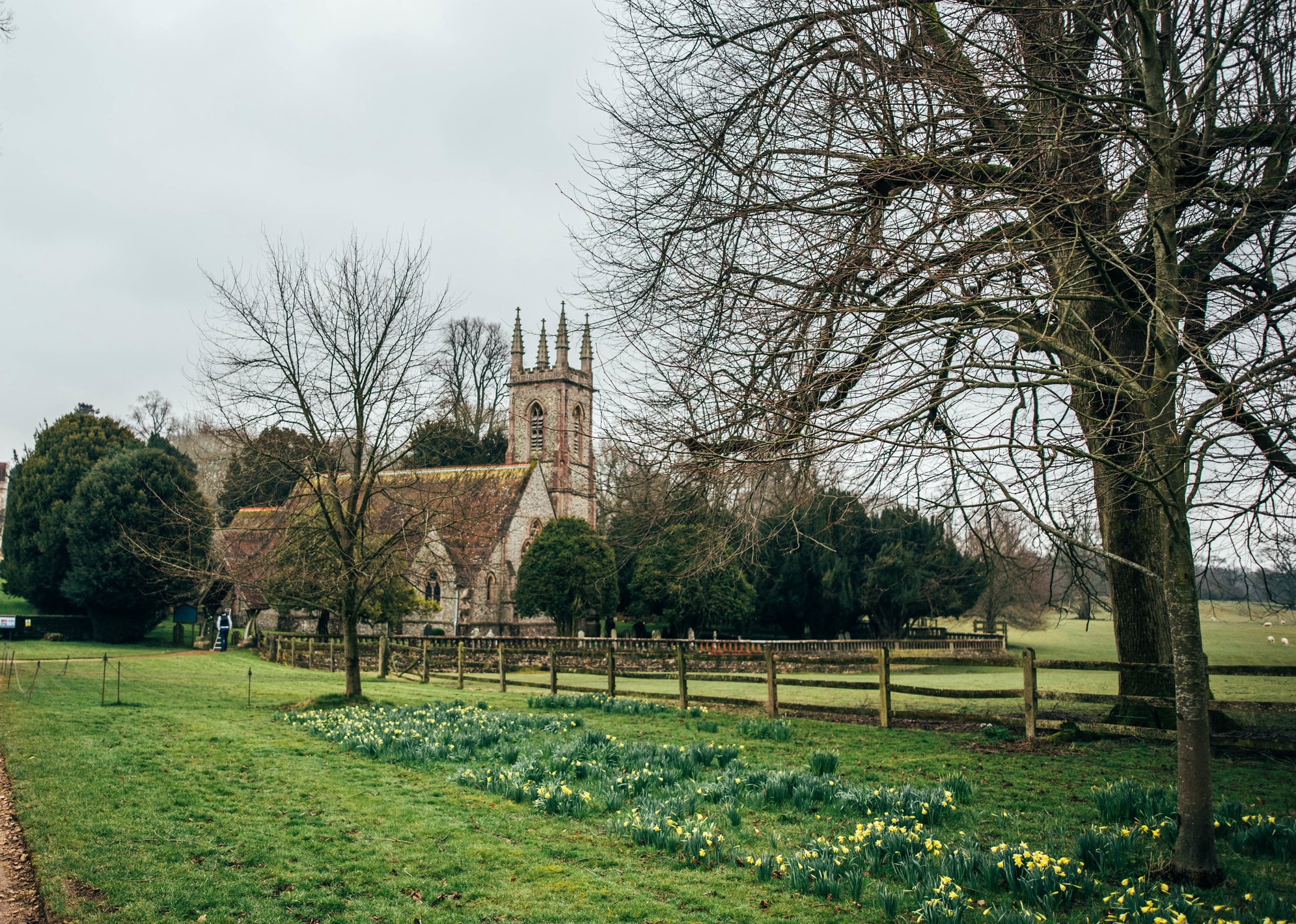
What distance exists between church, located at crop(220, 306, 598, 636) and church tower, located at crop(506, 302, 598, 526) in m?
0.06

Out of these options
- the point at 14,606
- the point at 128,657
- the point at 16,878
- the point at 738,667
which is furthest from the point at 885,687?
the point at 14,606

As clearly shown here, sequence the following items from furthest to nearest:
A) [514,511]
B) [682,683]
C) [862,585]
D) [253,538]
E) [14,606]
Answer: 1. [514,511]
2. [14,606]
3. [862,585]
4. [253,538]
5. [682,683]

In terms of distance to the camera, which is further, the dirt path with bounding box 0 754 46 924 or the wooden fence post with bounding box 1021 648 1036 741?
the wooden fence post with bounding box 1021 648 1036 741

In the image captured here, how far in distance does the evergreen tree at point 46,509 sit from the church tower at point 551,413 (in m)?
23.2

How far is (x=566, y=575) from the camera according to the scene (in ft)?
127

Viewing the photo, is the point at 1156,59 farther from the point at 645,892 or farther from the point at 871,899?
the point at 645,892

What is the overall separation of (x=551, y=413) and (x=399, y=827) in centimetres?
4857

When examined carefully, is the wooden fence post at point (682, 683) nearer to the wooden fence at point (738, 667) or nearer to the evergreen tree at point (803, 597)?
the wooden fence at point (738, 667)

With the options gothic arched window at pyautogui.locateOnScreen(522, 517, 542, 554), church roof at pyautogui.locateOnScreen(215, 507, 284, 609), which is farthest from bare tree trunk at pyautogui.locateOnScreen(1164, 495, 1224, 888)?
gothic arched window at pyautogui.locateOnScreen(522, 517, 542, 554)

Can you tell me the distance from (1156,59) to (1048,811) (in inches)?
227

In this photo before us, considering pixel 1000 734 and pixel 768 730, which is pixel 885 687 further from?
pixel 768 730

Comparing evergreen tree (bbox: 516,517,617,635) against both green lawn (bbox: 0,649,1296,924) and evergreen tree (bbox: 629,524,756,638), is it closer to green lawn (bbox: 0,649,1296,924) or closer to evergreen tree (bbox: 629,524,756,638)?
evergreen tree (bbox: 629,524,756,638)

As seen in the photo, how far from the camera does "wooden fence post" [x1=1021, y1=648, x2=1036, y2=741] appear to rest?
11234 millimetres

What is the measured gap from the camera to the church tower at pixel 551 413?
5475 cm
